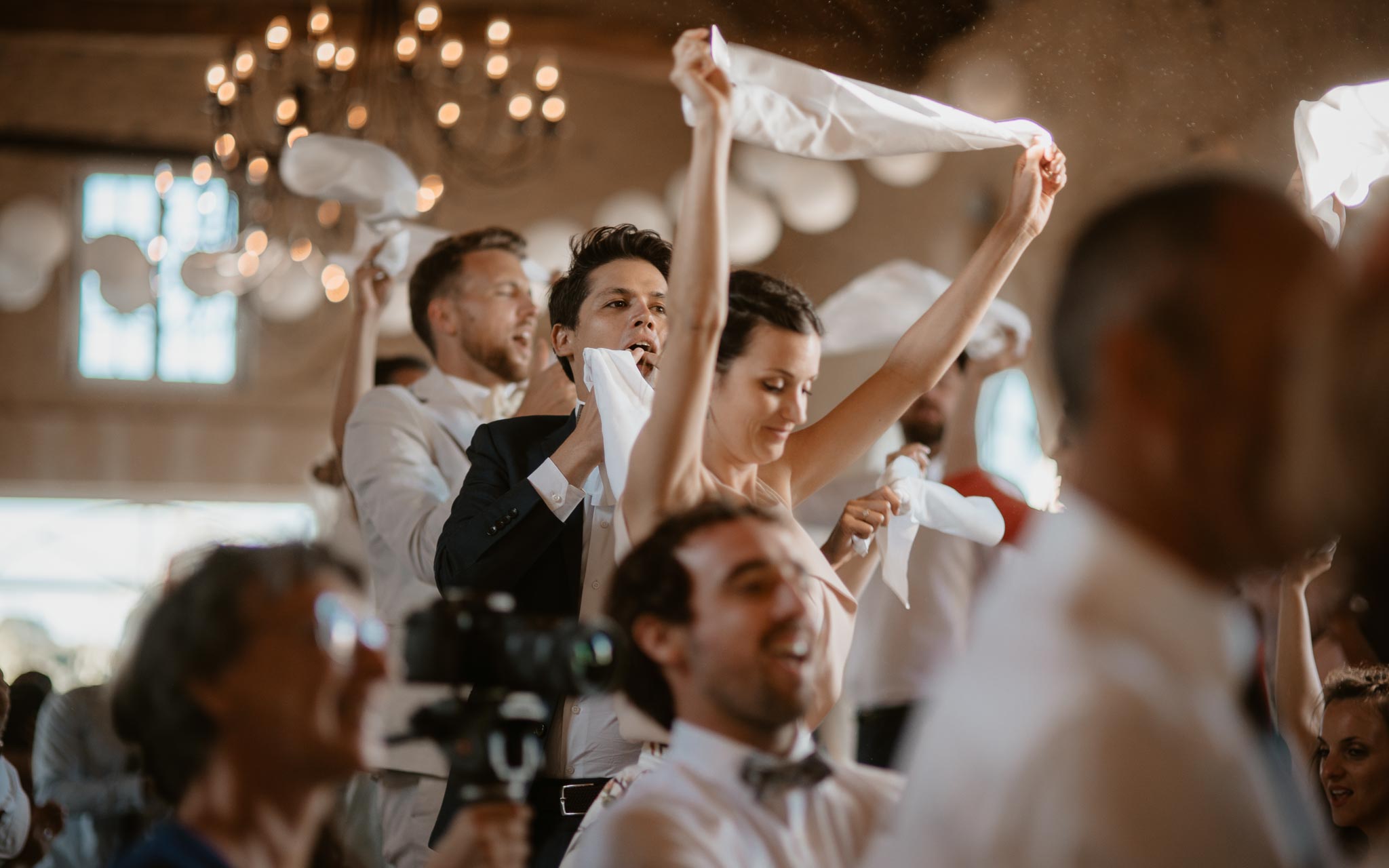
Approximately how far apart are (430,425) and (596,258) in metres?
0.72

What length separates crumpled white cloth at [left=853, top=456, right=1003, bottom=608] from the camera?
2268 mm

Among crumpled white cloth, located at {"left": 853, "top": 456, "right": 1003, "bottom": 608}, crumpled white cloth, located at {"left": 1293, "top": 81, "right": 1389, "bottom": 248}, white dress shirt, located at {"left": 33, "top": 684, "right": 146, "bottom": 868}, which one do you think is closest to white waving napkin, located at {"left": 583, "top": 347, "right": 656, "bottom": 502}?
crumpled white cloth, located at {"left": 853, "top": 456, "right": 1003, "bottom": 608}

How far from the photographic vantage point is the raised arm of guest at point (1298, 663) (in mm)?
2461

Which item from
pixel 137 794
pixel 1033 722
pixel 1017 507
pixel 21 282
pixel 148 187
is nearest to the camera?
pixel 1033 722

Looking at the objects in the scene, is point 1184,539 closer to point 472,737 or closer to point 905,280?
point 472,737

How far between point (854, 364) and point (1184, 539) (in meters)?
8.24

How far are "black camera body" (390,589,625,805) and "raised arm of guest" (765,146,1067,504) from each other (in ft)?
2.70

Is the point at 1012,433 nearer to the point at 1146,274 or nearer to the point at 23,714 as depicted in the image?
the point at 23,714

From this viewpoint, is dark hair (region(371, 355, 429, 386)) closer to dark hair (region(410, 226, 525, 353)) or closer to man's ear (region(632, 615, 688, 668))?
dark hair (region(410, 226, 525, 353))

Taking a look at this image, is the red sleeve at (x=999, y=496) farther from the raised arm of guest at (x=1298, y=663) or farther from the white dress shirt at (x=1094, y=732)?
the white dress shirt at (x=1094, y=732)

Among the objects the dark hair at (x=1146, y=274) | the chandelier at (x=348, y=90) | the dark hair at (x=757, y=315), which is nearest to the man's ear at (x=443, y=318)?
the chandelier at (x=348, y=90)

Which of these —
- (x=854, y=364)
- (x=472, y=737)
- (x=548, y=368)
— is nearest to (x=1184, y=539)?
(x=472, y=737)

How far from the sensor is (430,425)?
2.76 m

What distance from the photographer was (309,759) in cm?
120
